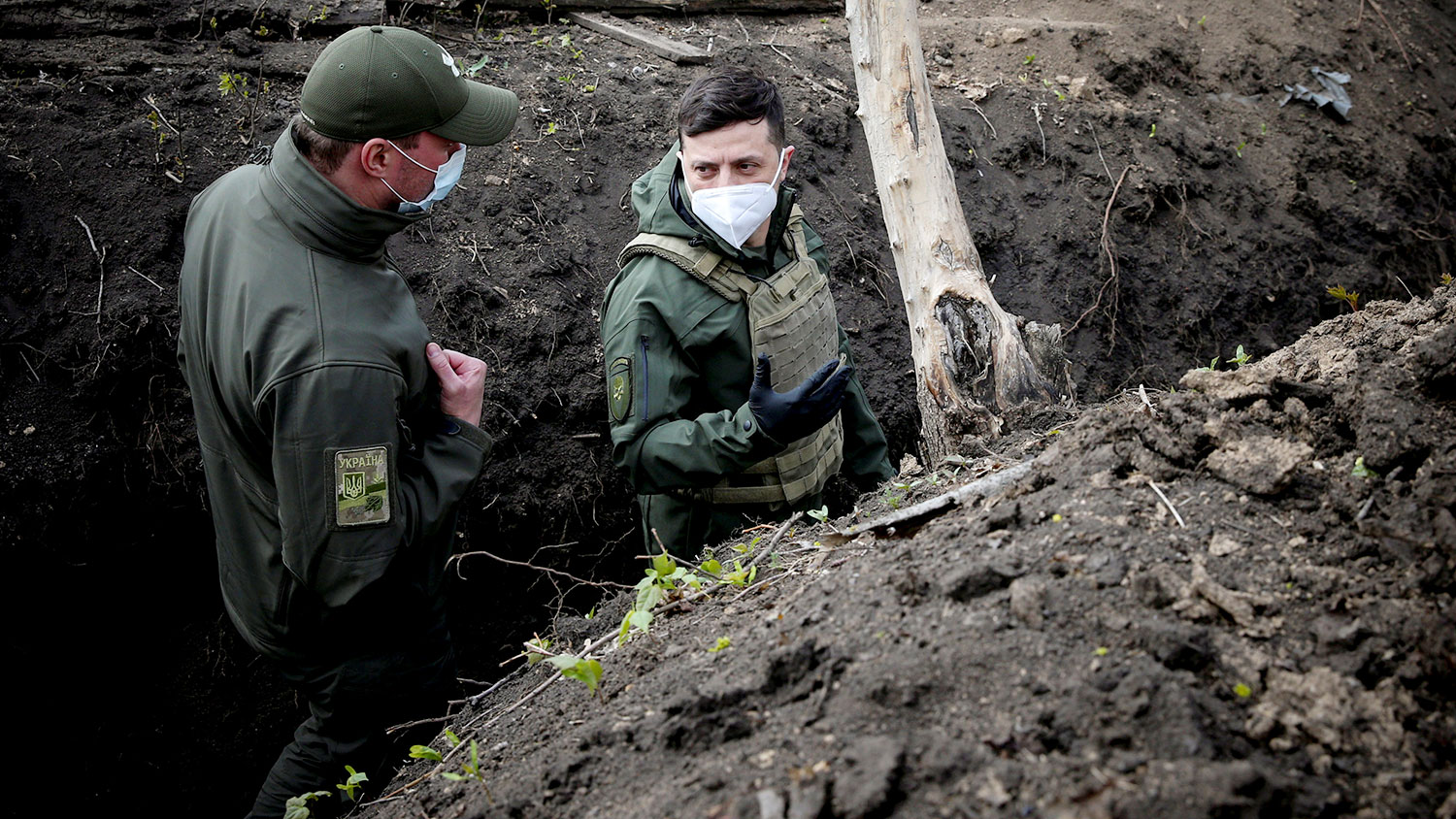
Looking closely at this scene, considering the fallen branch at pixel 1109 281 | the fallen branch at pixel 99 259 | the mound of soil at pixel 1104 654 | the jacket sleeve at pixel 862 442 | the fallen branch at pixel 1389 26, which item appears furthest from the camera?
the fallen branch at pixel 1389 26

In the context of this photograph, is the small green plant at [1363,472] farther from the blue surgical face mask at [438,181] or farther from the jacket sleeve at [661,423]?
the blue surgical face mask at [438,181]

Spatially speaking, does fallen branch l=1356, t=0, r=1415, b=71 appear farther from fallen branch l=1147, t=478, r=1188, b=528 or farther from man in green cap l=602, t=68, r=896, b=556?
fallen branch l=1147, t=478, r=1188, b=528

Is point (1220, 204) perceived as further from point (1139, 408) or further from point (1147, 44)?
point (1139, 408)

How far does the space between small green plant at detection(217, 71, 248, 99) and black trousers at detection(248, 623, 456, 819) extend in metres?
3.28

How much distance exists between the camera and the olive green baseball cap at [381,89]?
2.47m

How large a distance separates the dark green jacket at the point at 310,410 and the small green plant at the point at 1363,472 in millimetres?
2215

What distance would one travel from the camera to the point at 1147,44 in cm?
680

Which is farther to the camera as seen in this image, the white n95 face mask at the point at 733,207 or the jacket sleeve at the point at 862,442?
the jacket sleeve at the point at 862,442

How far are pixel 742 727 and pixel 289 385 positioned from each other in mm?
1418

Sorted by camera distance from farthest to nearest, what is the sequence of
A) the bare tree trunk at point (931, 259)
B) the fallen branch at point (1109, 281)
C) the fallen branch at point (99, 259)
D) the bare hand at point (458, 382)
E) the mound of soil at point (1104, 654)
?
the fallen branch at point (1109, 281), the fallen branch at point (99, 259), the bare tree trunk at point (931, 259), the bare hand at point (458, 382), the mound of soil at point (1104, 654)

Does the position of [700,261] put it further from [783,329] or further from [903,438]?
[903,438]

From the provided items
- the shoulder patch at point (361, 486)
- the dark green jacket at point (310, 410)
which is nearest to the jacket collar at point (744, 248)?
the dark green jacket at point (310, 410)

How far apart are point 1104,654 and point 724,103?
82.2 inches

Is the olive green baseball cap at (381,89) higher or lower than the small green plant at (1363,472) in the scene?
higher
